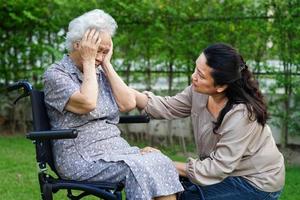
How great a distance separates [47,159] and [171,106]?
32.6 inches

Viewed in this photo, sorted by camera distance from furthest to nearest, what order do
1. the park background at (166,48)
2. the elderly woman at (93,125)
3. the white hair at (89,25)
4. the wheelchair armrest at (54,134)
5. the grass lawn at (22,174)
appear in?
the park background at (166,48) → the grass lawn at (22,174) → the white hair at (89,25) → the elderly woman at (93,125) → the wheelchair armrest at (54,134)

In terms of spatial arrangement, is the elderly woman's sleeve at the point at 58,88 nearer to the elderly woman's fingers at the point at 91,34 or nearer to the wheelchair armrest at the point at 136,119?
the elderly woman's fingers at the point at 91,34

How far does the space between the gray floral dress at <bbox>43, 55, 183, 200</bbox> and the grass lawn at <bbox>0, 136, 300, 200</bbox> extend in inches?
66.6

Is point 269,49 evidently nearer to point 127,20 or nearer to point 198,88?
point 127,20

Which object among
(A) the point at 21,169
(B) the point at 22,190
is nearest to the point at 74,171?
(B) the point at 22,190

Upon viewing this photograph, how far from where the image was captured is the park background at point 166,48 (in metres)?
7.10

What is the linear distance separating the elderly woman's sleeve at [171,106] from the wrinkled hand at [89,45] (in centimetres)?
58

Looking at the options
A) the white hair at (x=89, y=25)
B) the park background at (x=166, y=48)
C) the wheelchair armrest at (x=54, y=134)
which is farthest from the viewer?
the park background at (x=166, y=48)

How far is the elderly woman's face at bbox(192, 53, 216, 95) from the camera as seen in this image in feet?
11.9

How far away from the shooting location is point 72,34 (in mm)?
3789

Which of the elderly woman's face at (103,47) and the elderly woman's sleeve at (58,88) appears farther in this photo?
the elderly woman's face at (103,47)

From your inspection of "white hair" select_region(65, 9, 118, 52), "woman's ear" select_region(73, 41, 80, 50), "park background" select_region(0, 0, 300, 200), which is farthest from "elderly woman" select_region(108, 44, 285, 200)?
"park background" select_region(0, 0, 300, 200)

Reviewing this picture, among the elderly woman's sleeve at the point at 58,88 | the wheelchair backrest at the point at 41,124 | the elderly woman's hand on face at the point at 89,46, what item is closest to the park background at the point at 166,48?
the wheelchair backrest at the point at 41,124

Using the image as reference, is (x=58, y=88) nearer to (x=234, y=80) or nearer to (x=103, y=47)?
(x=103, y=47)
